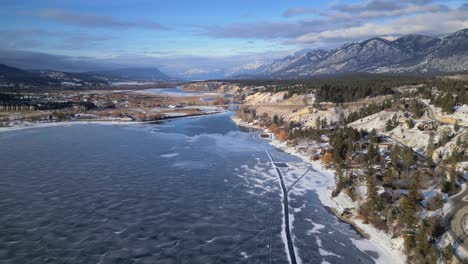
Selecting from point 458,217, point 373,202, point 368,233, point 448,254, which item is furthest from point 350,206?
point 448,254

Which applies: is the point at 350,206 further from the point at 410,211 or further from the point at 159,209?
the point at 159,209

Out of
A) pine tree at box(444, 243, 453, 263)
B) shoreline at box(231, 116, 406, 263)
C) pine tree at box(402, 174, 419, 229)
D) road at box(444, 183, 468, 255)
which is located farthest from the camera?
pine tree at box(402, 174, 419, 229)

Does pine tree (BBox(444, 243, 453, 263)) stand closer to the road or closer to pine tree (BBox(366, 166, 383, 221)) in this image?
the road

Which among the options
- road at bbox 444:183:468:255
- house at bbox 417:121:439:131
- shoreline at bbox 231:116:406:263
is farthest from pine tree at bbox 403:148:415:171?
house at bbox 417:121:439:131

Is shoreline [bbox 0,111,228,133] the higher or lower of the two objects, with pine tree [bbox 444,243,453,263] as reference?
A: higher

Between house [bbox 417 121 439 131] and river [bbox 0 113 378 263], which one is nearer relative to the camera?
river [bbox 0 113 378 263]

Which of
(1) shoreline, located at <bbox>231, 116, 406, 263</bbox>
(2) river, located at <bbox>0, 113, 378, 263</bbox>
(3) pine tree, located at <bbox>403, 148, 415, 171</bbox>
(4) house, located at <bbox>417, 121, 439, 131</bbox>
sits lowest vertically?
(1) shoreline, located at <bbox>231, 116, 406, 263</bbox>

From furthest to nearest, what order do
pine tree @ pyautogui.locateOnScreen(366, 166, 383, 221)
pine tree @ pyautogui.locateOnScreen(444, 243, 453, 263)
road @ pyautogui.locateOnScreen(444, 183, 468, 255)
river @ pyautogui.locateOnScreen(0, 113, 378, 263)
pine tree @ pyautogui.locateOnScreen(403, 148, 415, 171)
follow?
pine tree @ pyautogui.locateOnScreen(403, 148, 415, 171)
pine tree @ pyautogui.locateOnScreen(366, 166, 383, 221)
river @ pyautogui.locateOnScreen(0, 113, 378, 263)
road @ pyautogui.locateOnScreen(444, 183, 468, 255)
pine tree @ pyautogui.locateOnScreen(444, 243, 453, 263)

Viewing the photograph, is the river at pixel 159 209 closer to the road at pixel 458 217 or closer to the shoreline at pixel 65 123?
the road at pixel 458 217

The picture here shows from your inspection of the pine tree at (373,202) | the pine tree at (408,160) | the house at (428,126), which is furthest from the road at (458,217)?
the house at (428,126)
